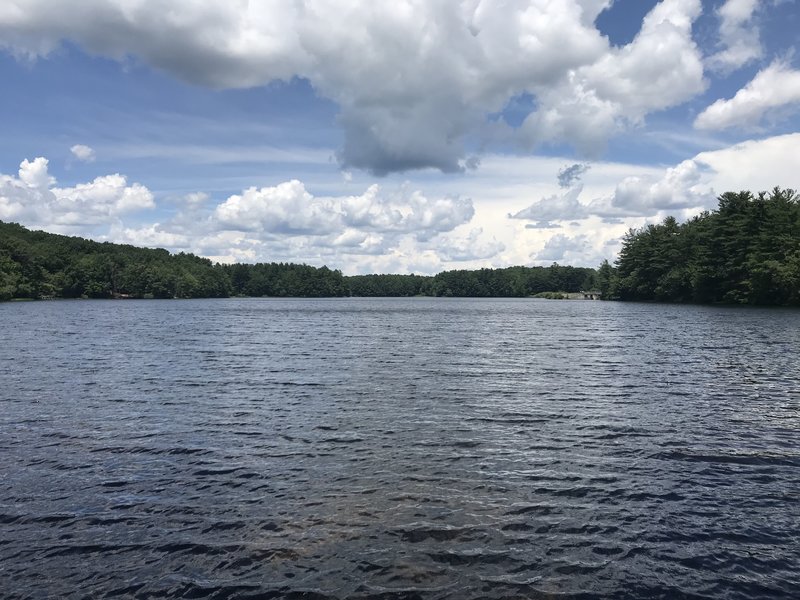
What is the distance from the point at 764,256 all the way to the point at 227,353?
11190 centimetres

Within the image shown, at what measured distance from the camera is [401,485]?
16.9 metres

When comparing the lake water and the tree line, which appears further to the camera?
the tree line

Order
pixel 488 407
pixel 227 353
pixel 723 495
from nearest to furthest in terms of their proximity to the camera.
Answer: pixel 723 495 < pixel 488 407 < pixel 227 353

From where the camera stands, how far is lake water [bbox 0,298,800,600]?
11906 millimetres

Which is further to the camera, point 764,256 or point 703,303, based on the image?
point 703,303

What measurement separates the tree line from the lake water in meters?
91.5

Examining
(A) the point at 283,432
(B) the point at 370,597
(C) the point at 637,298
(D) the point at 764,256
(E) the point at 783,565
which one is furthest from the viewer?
(C) the point at 637,298

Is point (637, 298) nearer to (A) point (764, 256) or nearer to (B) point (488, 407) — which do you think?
(A) point (764, 256)

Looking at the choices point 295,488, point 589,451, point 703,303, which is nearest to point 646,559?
point 589,451

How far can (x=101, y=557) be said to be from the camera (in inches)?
499

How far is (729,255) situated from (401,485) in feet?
443

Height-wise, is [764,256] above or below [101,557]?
above

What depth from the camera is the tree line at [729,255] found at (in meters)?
113

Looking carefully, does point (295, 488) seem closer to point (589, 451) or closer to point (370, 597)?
point (370, 597)
